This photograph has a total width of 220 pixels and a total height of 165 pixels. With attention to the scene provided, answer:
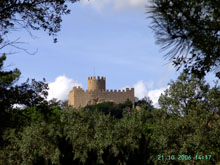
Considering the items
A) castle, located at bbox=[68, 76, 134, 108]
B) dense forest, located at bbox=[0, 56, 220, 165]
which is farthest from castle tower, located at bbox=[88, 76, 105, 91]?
dense forest, located at bbox=[0, 56, 220, 165]

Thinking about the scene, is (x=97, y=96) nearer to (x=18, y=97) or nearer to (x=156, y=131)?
(x=156, y=131)

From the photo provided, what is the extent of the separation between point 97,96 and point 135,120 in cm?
8091

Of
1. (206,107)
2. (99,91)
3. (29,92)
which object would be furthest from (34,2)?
(99,91)

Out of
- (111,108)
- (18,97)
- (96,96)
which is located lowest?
(18,97)

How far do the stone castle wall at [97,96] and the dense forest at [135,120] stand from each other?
257 feet

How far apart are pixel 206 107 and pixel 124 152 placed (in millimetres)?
22321

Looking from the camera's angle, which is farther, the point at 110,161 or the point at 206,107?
the point at 206,107

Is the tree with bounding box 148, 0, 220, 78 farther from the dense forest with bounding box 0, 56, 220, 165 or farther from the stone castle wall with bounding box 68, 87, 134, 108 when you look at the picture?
the stone castle wall with bounding box 68, 87, 134, 108

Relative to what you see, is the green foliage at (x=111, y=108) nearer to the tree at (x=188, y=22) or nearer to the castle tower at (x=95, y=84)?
the castle tower at (x=95, y=84)

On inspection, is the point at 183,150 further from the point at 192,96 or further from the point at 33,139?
the point at 33,139

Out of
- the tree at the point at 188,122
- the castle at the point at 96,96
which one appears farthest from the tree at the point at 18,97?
the castle at the point at 96,96

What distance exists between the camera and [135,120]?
2602 cm

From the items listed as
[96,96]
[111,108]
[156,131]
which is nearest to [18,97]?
[156,131]

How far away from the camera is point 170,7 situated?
23.9 ft
